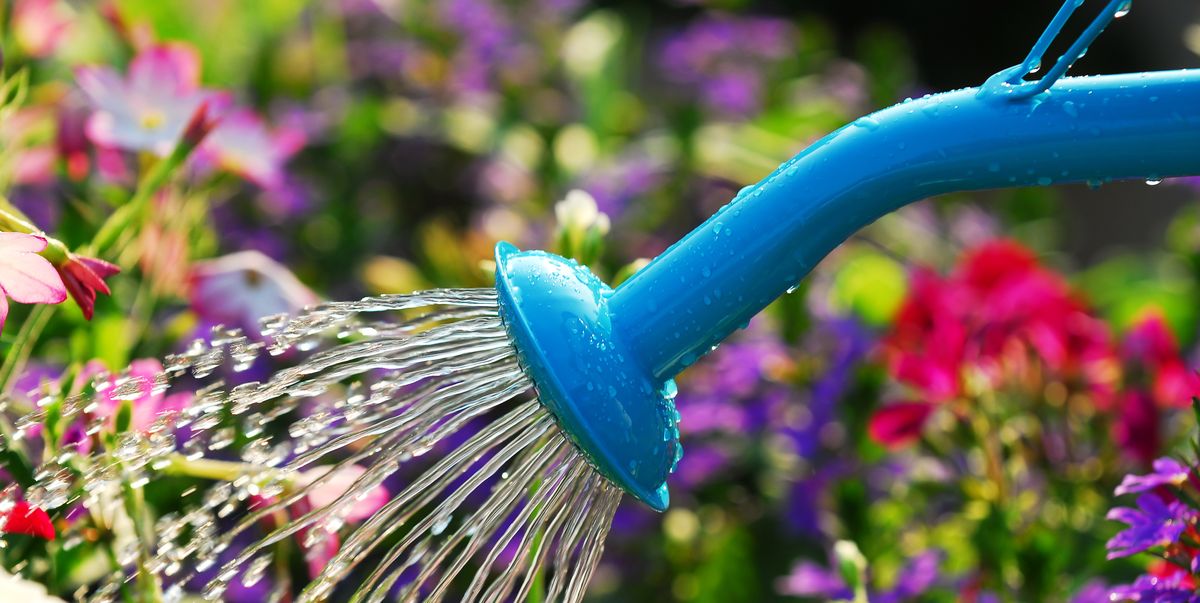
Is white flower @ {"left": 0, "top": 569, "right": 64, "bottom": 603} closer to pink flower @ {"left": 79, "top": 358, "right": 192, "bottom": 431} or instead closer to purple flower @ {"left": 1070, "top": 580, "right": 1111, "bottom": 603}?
pink flower @ {"left": 79, "top": 358, "right": 192, "bottom": 431}

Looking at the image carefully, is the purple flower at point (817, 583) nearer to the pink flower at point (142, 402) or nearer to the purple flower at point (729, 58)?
the pink flower at point (142, 402)

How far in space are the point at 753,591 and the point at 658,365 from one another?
50cm

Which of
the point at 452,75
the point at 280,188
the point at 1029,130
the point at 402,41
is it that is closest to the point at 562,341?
the point at 1029,130

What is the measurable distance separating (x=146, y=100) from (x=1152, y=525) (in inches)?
27.5

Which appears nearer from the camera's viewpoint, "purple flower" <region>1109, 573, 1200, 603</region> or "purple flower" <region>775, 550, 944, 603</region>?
"purple flower" <region>1109, 573, 1200, 603</region>

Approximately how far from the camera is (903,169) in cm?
48

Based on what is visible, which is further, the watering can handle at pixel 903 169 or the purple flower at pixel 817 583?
the purple flower at pixel 817 583

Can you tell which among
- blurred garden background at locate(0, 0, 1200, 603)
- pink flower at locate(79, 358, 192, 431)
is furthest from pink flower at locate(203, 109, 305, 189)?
pink flower at locate(79, 358, 192, 431)

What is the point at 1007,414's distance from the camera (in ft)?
3.05

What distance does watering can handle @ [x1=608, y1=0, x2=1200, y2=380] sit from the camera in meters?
0.47

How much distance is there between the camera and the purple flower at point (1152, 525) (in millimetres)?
513

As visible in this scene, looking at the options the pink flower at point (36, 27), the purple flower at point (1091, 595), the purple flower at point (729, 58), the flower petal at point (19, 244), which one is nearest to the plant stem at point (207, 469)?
the flower petal at point (19, 244)

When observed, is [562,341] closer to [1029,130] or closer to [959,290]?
[1029,130]

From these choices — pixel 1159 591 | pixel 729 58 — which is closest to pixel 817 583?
pixel 1159 591
